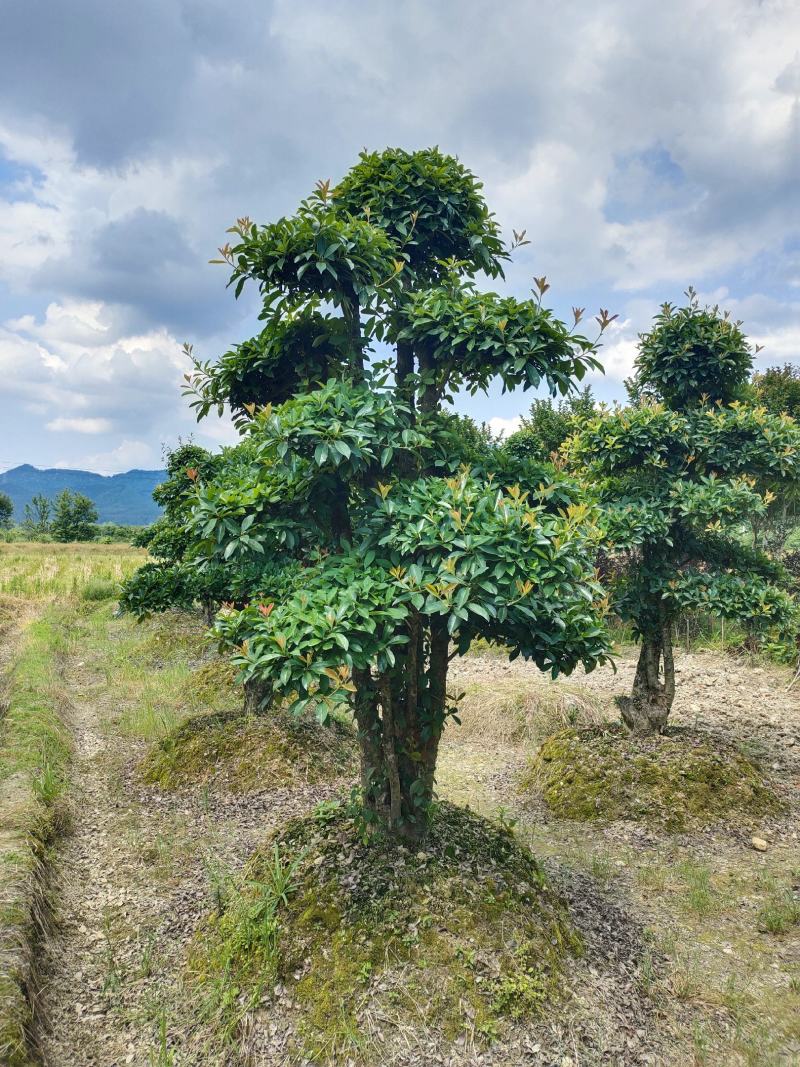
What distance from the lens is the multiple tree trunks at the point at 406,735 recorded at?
4082 mm

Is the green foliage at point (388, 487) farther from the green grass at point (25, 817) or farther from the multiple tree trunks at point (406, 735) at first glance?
the green grass at point (25, 817)

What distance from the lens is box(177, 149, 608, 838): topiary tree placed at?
3.11 m

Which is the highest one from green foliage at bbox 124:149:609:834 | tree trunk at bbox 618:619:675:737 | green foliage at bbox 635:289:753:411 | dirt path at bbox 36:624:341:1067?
green foliage at bbox 635:289:753:411

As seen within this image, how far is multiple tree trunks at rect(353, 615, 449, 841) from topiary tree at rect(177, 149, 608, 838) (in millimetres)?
14

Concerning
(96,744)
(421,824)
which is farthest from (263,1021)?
(96,744)

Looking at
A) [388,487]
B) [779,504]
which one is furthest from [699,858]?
[779,504]

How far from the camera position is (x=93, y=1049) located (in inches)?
134

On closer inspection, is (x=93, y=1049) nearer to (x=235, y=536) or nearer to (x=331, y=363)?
(x=235, y=536)

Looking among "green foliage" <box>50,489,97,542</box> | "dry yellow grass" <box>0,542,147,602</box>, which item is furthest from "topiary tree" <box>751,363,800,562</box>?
"green foliage" <box>50,489,97,542</box>

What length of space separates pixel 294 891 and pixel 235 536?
235 cm

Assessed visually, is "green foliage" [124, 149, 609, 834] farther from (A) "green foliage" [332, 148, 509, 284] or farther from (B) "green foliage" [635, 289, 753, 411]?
(B) "green foliage" [635, 289, 753, 411]

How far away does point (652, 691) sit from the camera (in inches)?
287

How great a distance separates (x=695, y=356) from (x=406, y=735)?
5647 mm

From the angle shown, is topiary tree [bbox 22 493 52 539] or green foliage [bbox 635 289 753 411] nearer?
green foliage [bbox 635 289 753 411]
